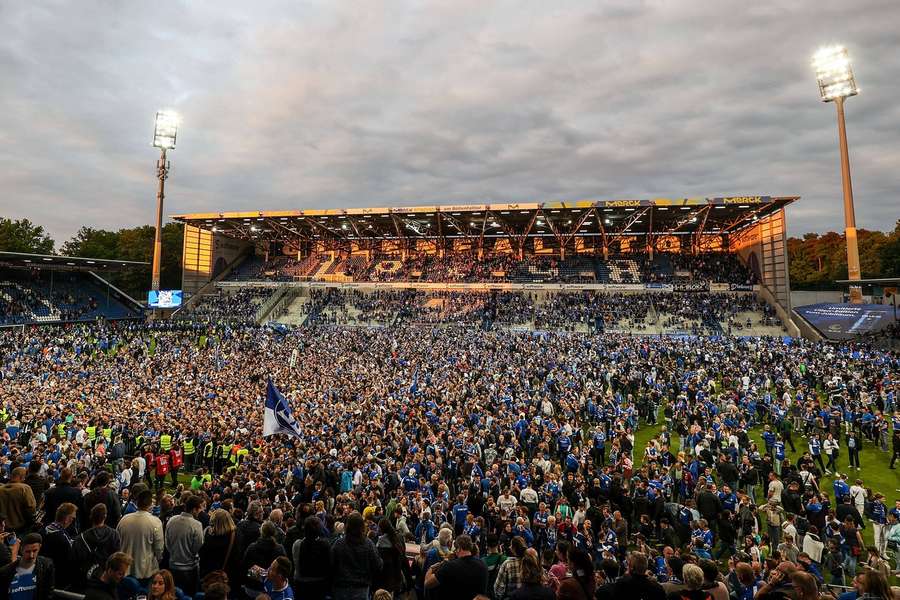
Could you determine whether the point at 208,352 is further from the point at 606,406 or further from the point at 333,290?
the point at 606,406

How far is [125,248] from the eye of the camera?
62.7 metres

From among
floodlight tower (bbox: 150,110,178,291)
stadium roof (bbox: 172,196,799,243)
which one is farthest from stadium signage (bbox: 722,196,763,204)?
floodlight tower (bbox: 150,110,178,291)

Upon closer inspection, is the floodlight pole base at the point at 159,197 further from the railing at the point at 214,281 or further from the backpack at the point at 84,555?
the backpack at the point at 84,555

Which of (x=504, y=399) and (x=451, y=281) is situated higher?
(x=451, y=281)

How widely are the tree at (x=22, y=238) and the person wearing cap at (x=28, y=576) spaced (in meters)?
63.8

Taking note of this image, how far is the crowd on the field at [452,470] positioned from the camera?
411 centimetres

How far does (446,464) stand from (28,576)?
849 cm

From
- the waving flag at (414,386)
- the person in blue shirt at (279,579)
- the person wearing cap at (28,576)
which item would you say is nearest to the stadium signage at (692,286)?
the waving flag at (414,386)

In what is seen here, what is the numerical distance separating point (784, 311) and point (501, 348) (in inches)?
948

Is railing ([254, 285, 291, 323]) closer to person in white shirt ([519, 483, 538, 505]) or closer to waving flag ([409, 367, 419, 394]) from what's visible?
waving flag ([409, 367, 419, 394])

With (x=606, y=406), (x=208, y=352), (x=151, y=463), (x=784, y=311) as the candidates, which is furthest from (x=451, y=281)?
(x=151, y=463)

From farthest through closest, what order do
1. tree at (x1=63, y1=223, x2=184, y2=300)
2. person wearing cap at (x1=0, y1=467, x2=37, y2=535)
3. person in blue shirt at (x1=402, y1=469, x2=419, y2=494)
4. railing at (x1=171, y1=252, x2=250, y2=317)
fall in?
tree at (x1=63, y1=223, x2=184, y2=300) → railing at (x1=171, y1=252, x2=250, y2=317) → person in blue shirt at (x1=402, y1=469, x2=419, y2=494) → person wearing cap at (x1=0, y1=467, x2=37, y2=535)

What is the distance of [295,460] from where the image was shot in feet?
34.7

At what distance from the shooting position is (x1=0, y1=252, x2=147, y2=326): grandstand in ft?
112
